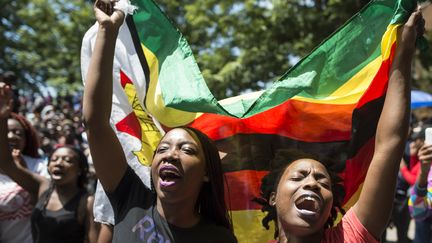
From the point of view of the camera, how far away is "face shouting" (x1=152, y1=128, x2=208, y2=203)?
2.53 m

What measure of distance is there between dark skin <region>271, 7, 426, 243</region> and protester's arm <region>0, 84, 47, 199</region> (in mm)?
1943

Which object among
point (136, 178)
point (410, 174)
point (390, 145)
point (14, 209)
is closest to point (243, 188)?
point (136, 178)

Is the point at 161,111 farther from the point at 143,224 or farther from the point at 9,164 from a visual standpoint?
the point at 9,164

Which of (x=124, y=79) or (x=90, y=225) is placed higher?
(x=124, y=79)

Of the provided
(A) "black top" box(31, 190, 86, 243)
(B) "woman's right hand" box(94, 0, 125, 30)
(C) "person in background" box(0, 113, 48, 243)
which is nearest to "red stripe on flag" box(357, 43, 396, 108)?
(B) "woman's right hand" box(94, 0, 125, 30)

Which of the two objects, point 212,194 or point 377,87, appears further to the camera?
point 377,87

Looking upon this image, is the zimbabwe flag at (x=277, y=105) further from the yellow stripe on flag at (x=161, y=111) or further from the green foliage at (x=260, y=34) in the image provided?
the green foliage at (x=260, y=34)

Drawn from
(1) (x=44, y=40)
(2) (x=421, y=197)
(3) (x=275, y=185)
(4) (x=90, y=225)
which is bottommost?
(2) (x=421, y=197)

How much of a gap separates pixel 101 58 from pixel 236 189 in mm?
1163

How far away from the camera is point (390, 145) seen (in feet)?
7.84

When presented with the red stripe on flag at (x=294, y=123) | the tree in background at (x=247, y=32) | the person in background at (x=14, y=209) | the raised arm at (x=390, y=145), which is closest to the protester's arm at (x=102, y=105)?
the red stripe on flag at (x=294, y=123)

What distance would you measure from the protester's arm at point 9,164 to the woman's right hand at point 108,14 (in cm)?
142

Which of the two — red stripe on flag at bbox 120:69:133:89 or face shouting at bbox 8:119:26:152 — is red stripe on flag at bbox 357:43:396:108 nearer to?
red stripe on flag at bbox 120:69:133:89

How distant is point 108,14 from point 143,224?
0.87m
